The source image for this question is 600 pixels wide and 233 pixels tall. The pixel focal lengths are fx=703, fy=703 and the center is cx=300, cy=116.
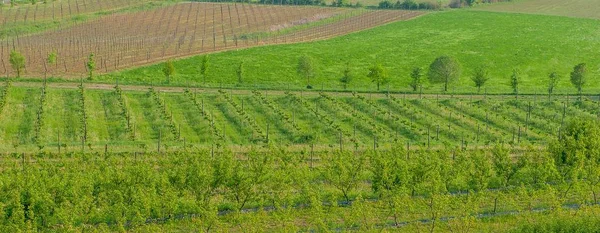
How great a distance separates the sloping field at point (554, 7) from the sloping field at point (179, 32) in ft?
78.7

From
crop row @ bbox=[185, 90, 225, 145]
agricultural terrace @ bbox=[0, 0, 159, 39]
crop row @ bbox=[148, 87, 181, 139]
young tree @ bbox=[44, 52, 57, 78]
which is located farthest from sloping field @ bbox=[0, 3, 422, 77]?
crop row @ bbox=[185, 90, 225, 145]

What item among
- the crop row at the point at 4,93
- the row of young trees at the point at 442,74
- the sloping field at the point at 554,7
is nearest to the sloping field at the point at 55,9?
the crop row at the point at 4,93

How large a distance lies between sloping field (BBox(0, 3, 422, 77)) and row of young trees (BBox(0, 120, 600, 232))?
53.8m

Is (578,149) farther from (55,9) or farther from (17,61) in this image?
(55,9)

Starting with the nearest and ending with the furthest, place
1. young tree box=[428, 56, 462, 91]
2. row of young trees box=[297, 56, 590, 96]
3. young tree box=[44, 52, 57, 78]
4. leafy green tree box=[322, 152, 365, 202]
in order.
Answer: leafy green tree box=[322, 152, 365, 202], young tree box=[428, 56, 462, 91], row of young trees box=[297, 56, 590, 96], young tree box=[44, 52, 57, 78]

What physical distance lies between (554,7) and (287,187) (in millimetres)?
137692

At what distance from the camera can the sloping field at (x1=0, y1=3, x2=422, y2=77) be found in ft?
356

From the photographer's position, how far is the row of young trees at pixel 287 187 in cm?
4319

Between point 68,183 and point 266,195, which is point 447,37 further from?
point 68,183

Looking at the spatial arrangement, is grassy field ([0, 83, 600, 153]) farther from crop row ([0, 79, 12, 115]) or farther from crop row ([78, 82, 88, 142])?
crop row ([0, 79, 12, 115])

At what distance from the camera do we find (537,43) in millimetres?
128125

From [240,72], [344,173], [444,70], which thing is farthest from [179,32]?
[344,173]

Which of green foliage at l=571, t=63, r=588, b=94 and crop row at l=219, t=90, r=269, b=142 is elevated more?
green foliage at l=571, t=63, r=588, b=94

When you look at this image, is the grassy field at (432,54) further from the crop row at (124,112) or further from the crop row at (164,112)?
the crop row at (164,112)
